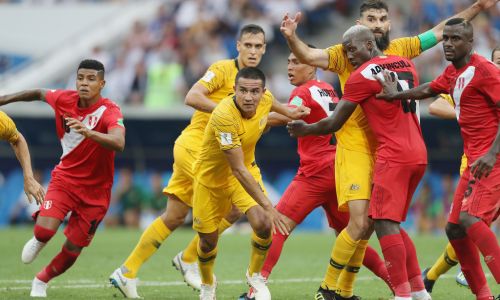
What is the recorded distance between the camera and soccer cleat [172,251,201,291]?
39.2 feet

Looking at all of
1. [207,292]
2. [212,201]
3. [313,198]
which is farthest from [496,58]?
[207,292]

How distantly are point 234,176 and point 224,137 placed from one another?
0.46 m

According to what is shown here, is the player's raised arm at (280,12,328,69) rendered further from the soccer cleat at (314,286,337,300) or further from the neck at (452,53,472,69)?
the soccer cleat at (314,286,337,300)

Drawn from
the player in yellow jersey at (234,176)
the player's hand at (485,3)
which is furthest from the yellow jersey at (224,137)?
the player's hand at (485,3)

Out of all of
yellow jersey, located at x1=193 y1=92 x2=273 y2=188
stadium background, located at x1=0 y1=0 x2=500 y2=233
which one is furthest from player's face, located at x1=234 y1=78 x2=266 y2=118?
stadium background, located at x1=0 y1=0 x2=500 y2=233

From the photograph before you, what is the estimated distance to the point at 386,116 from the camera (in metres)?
9.66

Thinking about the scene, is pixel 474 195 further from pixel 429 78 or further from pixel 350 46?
pixel 429 78

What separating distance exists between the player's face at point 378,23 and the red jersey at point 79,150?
2.80 m

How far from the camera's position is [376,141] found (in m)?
10.1

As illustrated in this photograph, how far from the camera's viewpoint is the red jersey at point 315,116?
11.2 meters

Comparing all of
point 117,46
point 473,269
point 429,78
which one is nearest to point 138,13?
point 117,46

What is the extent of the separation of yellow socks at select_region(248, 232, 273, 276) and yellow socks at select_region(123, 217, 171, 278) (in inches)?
59.1

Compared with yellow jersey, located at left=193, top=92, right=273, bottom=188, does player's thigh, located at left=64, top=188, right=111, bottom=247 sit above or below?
below

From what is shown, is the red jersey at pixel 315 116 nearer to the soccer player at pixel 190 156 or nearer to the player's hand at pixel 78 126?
the soccer player at pixel 190 156
